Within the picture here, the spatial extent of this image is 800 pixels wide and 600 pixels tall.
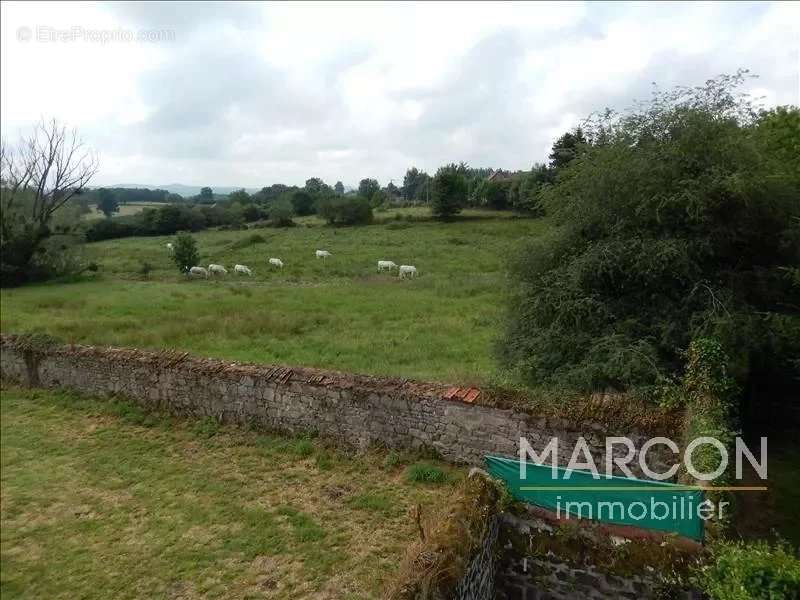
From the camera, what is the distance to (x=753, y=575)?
4145mm

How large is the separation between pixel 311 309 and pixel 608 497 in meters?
14.8

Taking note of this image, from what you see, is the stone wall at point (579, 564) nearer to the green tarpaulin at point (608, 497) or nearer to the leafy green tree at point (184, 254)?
the green tarpaulin at point (608, 497)

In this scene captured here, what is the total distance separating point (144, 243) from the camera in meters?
47.8

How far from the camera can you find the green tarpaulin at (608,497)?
545 centimetres

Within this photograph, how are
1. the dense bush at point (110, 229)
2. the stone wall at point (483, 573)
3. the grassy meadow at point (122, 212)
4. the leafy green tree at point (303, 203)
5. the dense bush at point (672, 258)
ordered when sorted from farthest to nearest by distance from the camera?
the grassy meadow at point (122, 212)
the leafy green tree at point (303, 203)
the dense bush at point (110, 229)
the dense bush at point (672, 258)
the stone wall at point (483, 573)

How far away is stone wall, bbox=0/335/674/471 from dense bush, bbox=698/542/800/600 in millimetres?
2692

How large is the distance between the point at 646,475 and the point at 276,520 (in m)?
5.11

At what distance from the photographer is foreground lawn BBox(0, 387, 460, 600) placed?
627 centimetres

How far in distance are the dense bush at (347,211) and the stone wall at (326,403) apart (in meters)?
39.1

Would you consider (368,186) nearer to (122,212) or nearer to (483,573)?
(122,212)

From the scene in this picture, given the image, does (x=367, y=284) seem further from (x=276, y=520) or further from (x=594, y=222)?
(x=276, y=520)

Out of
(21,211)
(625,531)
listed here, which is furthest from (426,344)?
(21,211)

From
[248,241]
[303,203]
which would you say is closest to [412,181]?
[303,203]

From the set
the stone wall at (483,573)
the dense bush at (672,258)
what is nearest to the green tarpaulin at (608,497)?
the stone wall at (483,573)
